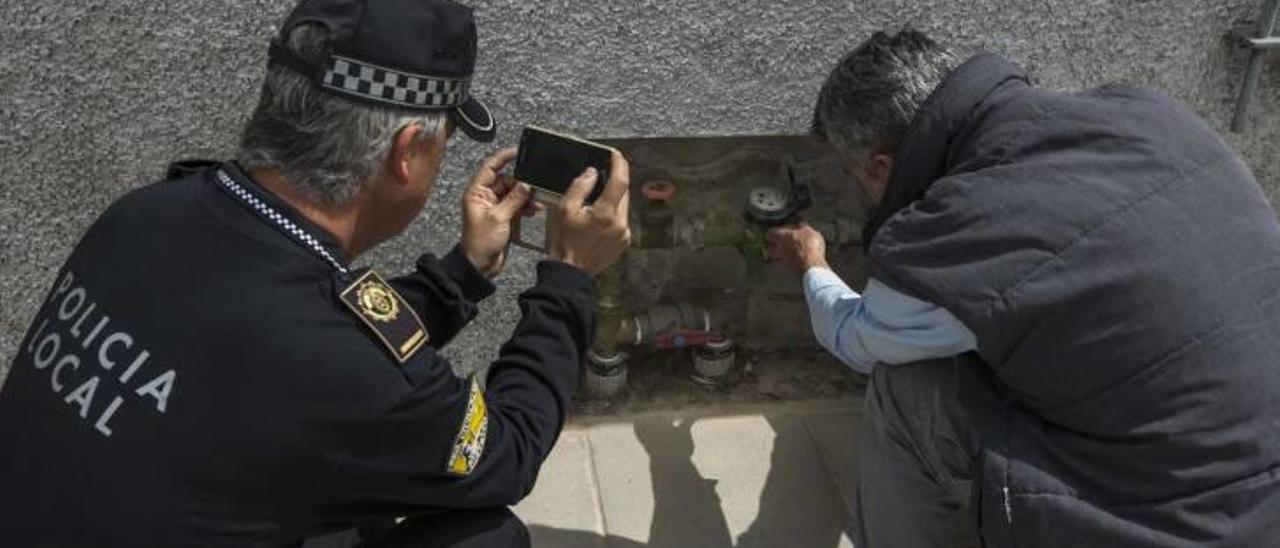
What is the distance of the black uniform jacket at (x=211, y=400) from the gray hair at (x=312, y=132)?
6 cm

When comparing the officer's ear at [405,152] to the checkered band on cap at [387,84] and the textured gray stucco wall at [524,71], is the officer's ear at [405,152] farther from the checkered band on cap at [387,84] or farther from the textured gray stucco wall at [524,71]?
the textured gray stucco wall at [524,71]

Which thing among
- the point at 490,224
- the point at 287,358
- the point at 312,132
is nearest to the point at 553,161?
the point at 490,224

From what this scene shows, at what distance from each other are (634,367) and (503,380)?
4.91 feet

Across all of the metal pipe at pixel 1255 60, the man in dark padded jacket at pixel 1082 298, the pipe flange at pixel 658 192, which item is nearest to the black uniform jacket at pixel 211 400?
the man in dark padded jacket at pixel 1082 298

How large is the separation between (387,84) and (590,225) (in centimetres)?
53

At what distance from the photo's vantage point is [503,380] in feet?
6.49

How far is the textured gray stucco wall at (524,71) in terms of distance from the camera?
8.57ft

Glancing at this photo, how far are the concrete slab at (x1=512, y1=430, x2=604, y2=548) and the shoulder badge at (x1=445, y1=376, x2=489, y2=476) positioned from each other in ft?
3.58

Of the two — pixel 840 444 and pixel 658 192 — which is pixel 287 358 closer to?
pixel 658 192

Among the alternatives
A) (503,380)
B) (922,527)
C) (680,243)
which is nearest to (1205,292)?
(922,527)

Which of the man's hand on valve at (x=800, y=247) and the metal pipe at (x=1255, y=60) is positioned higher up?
the metal pipe at (x=1255, y=60)

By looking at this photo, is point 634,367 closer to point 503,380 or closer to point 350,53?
point 503,380

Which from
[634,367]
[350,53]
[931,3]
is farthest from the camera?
[634,367]

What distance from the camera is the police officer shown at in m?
1.57
